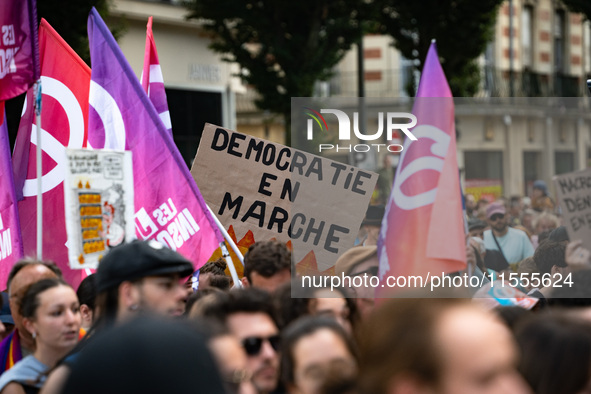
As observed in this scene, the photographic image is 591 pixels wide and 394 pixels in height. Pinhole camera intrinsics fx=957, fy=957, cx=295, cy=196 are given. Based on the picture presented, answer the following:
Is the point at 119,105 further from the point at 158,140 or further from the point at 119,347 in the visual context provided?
the point at 119,347

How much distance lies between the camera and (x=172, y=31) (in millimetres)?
20438

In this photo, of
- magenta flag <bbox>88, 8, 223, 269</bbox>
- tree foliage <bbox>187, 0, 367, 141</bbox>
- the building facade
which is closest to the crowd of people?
magenta flag <bbox>88, 8, 223, 269</bbox>

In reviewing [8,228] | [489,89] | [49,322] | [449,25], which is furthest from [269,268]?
[489,89]

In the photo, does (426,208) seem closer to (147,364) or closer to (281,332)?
(281,332)

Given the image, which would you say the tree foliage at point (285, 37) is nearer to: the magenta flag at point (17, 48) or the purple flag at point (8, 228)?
the magenta flag at point (17, 48)

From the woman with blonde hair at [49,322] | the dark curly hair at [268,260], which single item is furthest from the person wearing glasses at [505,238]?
the woman with blonde hair at [49,322]

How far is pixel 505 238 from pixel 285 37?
1035cm

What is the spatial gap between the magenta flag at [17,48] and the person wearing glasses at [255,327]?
3428 millimetres

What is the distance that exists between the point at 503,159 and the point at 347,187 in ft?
11.9

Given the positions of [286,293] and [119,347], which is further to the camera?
[286,293]

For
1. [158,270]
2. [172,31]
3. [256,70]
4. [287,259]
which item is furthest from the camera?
[172,31]

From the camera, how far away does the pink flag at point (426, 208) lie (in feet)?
17.7

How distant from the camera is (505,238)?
8750mm

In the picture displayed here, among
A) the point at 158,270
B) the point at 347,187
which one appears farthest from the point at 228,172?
the point at 158,270
